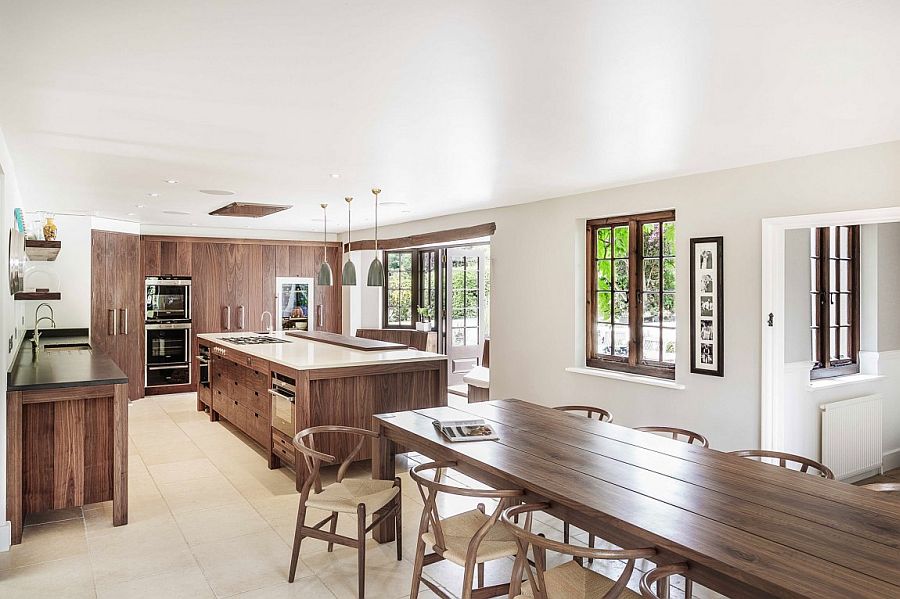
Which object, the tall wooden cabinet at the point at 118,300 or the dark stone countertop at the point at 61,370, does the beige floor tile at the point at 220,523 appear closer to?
the dark stone countertop at the point at 61,370

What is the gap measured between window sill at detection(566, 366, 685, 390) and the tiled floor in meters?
1.65

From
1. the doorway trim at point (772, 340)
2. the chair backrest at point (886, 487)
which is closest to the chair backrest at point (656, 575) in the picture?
the chair backrest at point (886, 487)

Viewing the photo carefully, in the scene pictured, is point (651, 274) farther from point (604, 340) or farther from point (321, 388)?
point (321, 388)

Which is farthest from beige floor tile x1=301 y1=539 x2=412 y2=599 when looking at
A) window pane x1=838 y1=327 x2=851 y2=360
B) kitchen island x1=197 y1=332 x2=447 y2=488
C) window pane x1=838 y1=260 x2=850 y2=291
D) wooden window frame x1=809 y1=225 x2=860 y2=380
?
window pane x1=838 y1=260 x2=850 y2=291

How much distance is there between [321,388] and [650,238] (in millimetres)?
2994

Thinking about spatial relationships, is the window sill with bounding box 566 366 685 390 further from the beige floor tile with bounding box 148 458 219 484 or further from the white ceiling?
the beige floor tile with bounding box 148 458 219 484

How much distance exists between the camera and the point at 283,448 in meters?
4.86

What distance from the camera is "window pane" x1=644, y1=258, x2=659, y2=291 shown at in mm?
5148

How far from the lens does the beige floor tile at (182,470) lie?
479 cm

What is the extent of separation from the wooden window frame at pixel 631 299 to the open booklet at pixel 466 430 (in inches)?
98.5

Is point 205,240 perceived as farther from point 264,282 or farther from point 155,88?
point 155,88

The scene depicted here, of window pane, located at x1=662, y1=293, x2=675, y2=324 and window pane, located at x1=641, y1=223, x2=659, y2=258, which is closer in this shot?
window pane, located at x1=662, y1=293, x2=675, y2=324

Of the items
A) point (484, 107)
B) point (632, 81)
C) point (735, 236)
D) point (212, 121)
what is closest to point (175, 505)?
point (212, 121)

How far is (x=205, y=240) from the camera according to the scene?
870 cm
